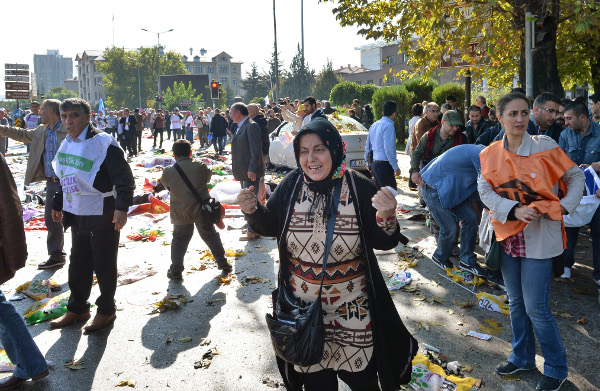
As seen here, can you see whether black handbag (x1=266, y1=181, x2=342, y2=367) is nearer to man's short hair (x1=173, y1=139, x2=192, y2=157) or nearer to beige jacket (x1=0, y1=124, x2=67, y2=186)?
man's short hair (x1=173, y1=139, x2=192, y2=157)

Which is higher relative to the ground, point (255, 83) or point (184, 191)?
point (255, 83)

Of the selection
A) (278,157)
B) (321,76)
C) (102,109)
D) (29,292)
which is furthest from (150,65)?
(29,292)

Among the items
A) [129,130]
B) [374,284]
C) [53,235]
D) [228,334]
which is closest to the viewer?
[374,284]

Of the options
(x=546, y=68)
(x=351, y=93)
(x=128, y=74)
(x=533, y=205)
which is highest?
(x=128, y=74)

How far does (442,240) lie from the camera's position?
7027mm

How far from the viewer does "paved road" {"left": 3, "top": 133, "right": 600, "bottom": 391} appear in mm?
4352

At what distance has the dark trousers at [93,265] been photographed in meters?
5.27

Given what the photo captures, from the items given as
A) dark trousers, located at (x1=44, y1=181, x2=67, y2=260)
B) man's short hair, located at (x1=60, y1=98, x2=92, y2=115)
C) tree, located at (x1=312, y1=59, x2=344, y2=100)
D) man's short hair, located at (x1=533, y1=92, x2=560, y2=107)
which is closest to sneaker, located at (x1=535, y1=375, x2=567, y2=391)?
man's short hair, located at (x1=533, y1=92, x2=560, y2=107)

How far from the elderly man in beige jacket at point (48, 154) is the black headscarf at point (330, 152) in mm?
5280

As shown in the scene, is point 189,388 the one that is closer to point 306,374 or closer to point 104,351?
point 104,351

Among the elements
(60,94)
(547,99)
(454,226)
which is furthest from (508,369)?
(60,94)

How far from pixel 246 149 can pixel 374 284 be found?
6.04 m

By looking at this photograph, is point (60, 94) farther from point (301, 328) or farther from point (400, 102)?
point (301, 328)

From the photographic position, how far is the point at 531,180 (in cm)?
382
